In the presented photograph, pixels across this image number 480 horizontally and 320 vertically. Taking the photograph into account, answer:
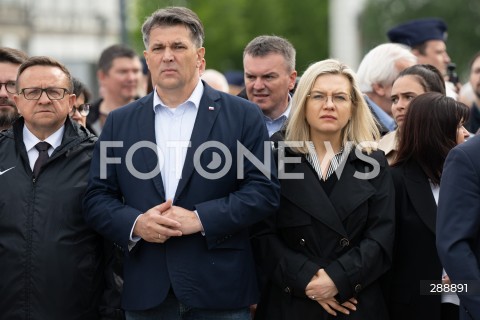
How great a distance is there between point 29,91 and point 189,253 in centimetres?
139

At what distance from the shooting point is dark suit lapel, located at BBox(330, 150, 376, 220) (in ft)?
17.5

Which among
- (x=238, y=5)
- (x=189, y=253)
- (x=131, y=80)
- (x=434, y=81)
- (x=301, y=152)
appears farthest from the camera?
(x=238, y=5)

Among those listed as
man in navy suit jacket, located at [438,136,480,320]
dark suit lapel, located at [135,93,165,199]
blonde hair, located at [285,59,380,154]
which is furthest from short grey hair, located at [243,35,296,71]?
man in navy suit jacket, located at [438,136,480,320]

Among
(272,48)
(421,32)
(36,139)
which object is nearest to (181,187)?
(36,139)

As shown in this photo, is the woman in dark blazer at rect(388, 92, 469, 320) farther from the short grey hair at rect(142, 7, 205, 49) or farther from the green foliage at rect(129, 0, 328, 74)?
the green foliage at rect(129, 0, 328, 74)

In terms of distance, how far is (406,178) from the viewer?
5707 millimetres

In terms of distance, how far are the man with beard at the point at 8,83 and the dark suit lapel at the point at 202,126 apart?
5.44 feet

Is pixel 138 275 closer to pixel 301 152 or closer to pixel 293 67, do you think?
pixel 301 152

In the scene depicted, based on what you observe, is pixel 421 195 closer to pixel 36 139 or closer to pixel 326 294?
pixel 326 294

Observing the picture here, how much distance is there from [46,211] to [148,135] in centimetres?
71

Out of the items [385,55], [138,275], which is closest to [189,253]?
[138,275]

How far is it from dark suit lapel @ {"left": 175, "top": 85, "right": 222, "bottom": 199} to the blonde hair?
20.2 inches

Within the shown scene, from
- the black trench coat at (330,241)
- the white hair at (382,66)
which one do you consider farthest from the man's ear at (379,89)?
the black trench coat at (330,241)

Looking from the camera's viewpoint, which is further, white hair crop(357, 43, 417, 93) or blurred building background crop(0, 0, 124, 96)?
blurred building background crop(0, 0, 124, 96)
